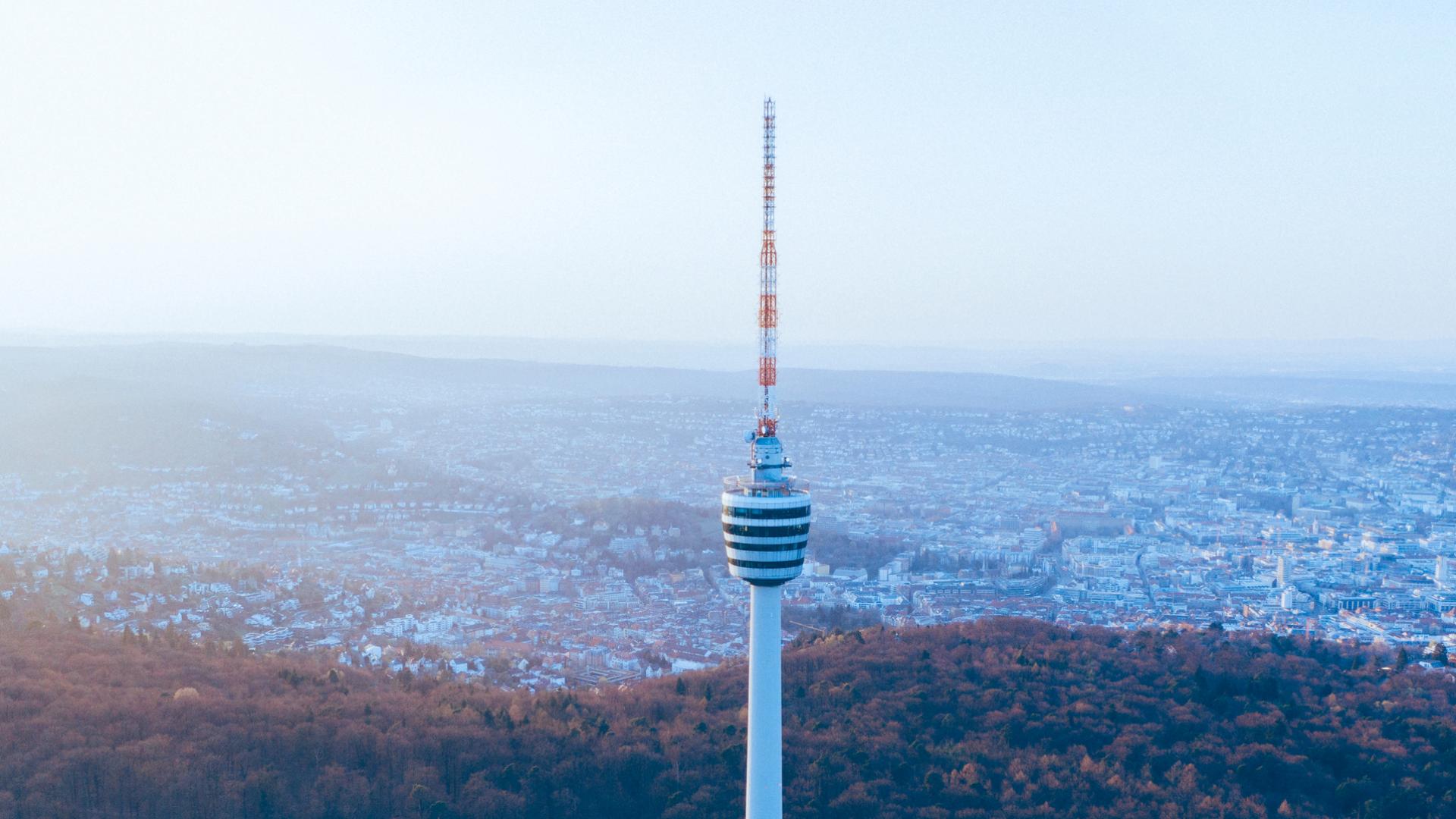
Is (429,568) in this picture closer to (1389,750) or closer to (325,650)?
(325,650)

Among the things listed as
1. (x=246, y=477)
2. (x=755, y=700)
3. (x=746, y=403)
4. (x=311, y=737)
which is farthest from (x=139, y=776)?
(x=746, y=403)

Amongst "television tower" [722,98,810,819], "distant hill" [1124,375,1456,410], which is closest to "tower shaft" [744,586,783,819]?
"television tower" [722,98,810,819]

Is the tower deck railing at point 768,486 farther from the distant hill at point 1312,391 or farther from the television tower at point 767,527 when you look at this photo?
the distant hill at point 1312,391

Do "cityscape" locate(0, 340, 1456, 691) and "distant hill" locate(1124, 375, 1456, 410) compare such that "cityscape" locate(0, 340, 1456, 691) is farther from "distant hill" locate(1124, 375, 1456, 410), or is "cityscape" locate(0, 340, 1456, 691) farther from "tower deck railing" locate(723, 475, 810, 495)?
"distant hill" locate(1124, 375, 1456, 410)

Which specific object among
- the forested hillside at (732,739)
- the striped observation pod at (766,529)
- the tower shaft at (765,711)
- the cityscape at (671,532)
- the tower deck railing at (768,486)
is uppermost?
the tower deck railing at (768,486)

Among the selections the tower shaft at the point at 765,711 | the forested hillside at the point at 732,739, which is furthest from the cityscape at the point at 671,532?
the tower shaft at the point at 765,711

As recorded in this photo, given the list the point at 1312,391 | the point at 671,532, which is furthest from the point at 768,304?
the point at 1312,391

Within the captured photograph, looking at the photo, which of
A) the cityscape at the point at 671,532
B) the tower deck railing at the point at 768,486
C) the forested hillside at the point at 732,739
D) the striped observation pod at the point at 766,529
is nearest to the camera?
the forested hillside at the point at 732,739
